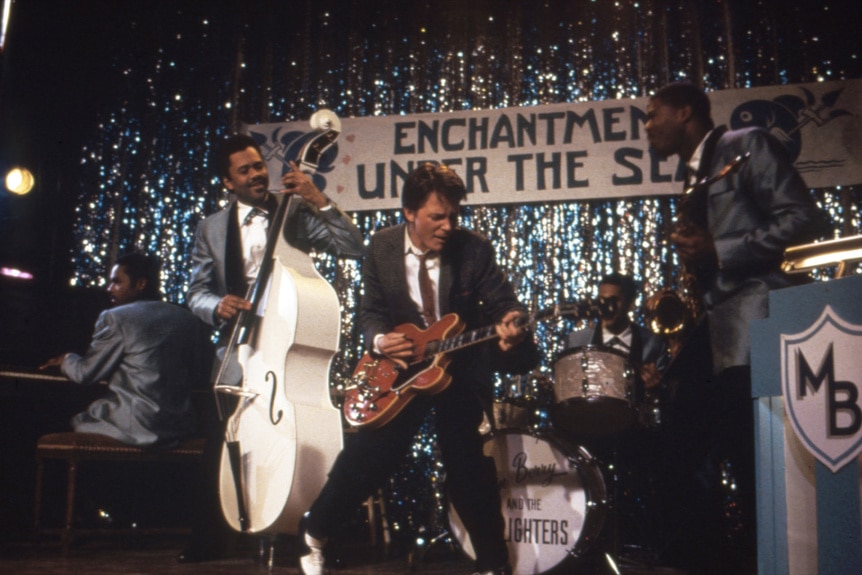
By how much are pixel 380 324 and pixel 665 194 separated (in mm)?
2866

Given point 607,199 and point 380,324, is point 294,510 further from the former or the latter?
point 607,199

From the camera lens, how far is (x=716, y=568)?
2949mm

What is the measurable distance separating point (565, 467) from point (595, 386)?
17.7 inches

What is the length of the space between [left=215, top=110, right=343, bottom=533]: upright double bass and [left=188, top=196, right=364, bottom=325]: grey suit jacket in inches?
11.5

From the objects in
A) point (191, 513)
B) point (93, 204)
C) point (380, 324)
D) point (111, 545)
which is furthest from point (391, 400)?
point (93, 204)

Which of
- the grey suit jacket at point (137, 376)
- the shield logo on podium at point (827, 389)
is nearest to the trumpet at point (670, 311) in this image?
the shield logo on podium at point (827, 389)

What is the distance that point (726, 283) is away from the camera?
2.88 metres

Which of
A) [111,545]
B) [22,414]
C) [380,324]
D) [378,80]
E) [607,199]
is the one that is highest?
[378,80]

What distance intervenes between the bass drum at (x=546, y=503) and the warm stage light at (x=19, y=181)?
392 centimetres

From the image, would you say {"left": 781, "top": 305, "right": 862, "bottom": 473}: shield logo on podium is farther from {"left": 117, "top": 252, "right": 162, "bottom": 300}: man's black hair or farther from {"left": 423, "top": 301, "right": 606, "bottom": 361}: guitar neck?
{"left": 117, "top": 252, "right": 162, "bottom": 300}: man's black hair

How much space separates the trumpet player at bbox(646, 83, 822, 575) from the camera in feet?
9.23

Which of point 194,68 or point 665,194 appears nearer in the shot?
point 665,194

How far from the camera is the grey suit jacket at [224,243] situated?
4.18m

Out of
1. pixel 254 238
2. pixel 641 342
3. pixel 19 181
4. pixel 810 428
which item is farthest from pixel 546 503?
pixel 19 181
